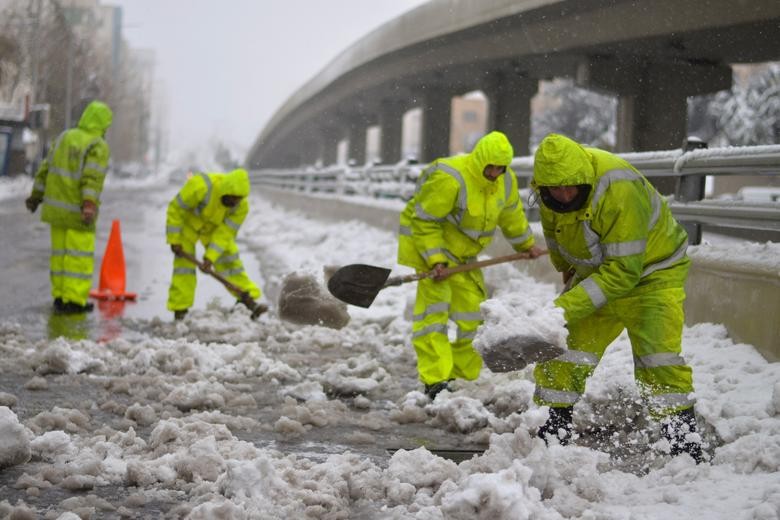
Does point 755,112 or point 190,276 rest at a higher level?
point 755,112

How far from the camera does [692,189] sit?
24.9ft

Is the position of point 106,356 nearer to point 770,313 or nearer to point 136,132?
point 770,313

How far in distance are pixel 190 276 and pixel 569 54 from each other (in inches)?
531

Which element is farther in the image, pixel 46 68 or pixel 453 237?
pixel 46 68

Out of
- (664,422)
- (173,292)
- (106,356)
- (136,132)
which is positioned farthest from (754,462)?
(136,132)

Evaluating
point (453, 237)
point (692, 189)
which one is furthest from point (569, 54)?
point (453, 237)

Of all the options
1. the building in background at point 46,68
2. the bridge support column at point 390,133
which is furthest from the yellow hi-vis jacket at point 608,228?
the building in background at point 46,68

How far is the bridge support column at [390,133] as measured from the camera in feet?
123

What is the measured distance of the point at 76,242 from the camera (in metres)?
10.2

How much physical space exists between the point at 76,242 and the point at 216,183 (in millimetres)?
1385

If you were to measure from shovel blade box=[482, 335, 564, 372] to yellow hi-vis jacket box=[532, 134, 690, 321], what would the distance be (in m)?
0.24

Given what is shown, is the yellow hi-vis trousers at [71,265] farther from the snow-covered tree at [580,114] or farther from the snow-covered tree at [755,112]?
the snow-covered tree at [580,114]

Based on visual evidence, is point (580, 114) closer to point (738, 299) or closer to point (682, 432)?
point (738, 299)

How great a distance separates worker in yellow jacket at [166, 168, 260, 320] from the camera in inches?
388
